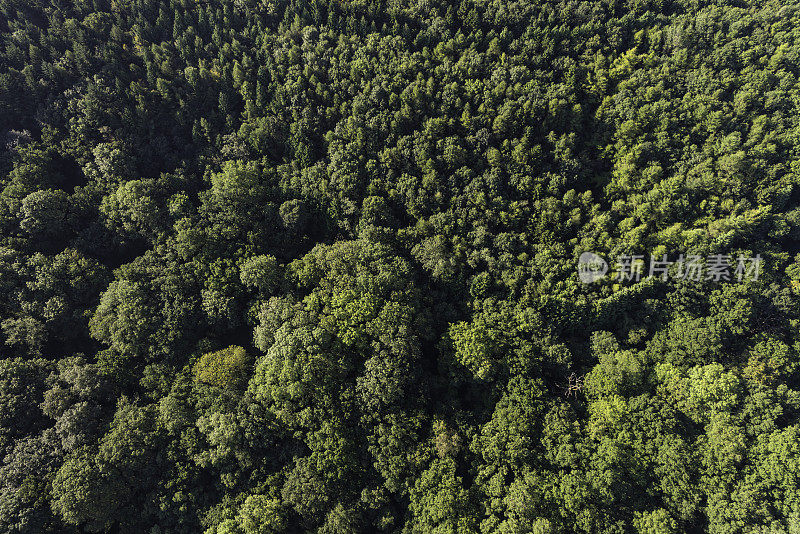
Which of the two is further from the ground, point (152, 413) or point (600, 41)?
point (600, 41)

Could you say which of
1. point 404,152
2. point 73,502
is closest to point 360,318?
point 404,152

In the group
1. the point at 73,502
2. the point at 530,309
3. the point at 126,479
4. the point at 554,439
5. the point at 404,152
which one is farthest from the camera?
the point at 404,152

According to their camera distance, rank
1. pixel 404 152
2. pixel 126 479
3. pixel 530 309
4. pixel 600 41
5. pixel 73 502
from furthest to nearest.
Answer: pixel 600 41, pixel 404 152, pixel 530 309, pixel 126 479, pixel 73 502

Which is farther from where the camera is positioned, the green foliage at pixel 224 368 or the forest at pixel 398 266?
the green foliage at pixel 224 368

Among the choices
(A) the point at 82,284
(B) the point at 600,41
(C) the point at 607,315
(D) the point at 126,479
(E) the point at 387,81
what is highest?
(B) the point at 600,41

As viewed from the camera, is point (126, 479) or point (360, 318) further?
point (360, 318)

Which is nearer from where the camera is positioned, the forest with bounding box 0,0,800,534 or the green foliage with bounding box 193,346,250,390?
the forest with bounding box 0,0,800,534

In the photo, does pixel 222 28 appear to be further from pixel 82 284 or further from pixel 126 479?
pixel 126 479
